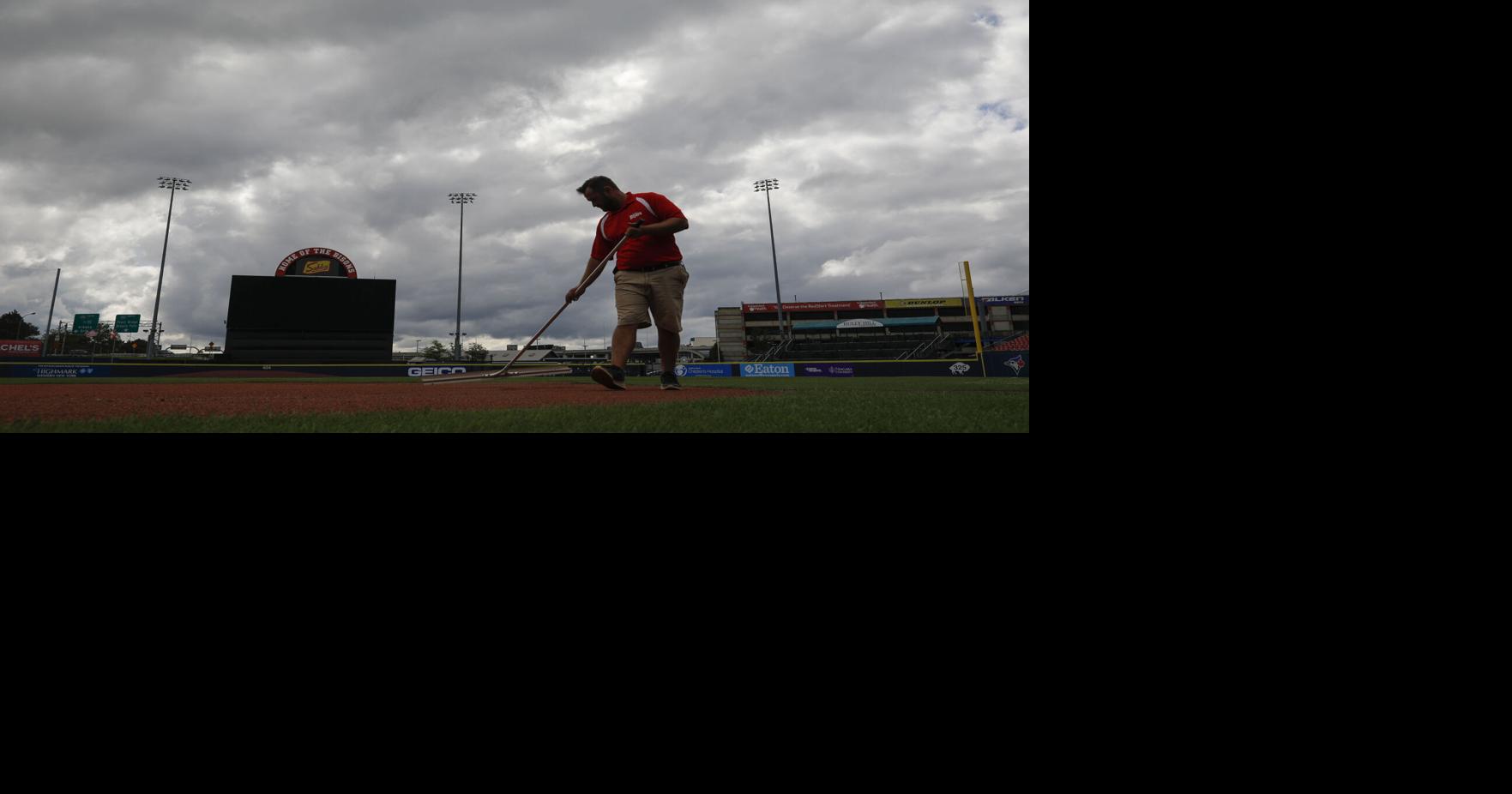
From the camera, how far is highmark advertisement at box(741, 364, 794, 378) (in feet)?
54.5

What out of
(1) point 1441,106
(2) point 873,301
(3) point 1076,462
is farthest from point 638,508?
(2) point 873,301

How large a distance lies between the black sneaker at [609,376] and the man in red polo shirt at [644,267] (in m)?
0.06

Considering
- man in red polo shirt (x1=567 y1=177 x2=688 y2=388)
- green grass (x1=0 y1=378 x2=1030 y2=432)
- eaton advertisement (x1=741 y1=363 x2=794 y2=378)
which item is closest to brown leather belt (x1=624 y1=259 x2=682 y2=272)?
man in red polo shirt (x1=567 y1=177 x2=688 y2=388)

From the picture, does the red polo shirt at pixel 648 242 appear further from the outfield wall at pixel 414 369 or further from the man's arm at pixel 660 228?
the outfield wall at pixel 414 369

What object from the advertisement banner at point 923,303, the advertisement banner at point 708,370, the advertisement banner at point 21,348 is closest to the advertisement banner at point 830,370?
the advertisement banner at point 708,370

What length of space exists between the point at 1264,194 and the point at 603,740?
6.69 feet

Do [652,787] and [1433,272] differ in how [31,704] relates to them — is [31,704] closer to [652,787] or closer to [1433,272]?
[652,787]

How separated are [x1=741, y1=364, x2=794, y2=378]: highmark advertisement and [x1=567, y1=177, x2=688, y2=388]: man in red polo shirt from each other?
486 inches

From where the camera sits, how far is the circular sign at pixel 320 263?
11.1 m

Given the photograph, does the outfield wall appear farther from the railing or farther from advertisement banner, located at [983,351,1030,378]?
the railing

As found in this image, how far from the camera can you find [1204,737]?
76 cm

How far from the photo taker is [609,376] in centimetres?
373

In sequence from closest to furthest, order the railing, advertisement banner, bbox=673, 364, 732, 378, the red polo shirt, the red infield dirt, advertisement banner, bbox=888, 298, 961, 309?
the red infield dirt
the red polo shirt
advertisement banner, bbox=673, 364, 732, 378
the railing
advertisement banner, bbox=888, 298, 961, 309

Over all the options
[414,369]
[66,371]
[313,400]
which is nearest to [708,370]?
[414,369]
